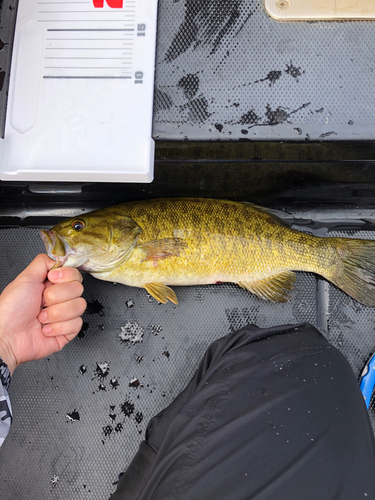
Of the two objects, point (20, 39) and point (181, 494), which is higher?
point (20, 39)

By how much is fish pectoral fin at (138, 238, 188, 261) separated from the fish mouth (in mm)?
386

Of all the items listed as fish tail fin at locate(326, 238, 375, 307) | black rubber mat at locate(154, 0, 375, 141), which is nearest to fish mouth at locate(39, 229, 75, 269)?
black rubber mat at locate(154, 0, 375, 141)

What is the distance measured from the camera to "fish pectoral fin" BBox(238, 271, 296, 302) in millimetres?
2096

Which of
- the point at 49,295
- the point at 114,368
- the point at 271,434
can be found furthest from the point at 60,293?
the point at 271,434

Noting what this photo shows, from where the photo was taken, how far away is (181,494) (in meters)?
1.29

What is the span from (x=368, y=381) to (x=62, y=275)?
187 centimetres

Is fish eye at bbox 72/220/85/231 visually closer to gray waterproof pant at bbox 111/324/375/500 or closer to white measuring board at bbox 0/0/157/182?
white measuring board at bbox 0/0/157/182

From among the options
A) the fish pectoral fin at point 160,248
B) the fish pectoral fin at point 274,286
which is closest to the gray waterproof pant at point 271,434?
the fish pectoral fin at point 274,286

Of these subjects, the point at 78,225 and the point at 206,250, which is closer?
the point at 78,225

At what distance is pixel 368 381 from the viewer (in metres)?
2.10

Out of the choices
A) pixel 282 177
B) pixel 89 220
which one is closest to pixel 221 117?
pixel 282 177

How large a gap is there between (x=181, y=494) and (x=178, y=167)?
57.3 inches

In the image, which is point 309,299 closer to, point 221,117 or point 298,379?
point 298,379

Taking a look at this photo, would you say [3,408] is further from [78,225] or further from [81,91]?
[81,91]
